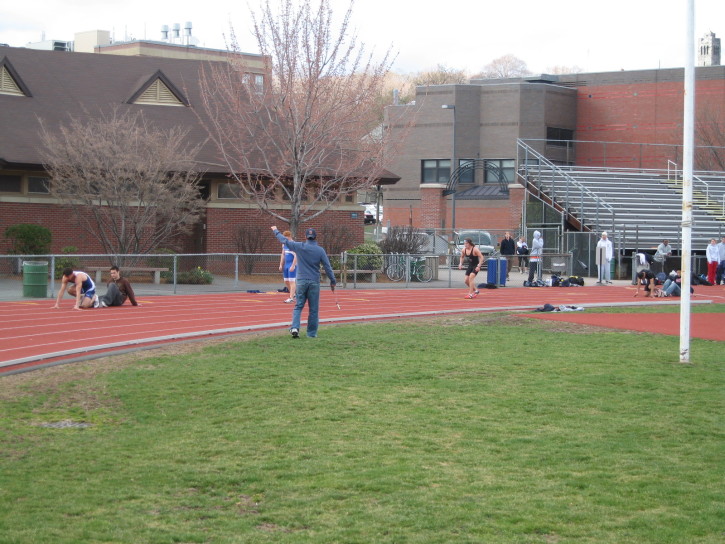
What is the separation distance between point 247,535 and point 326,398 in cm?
485

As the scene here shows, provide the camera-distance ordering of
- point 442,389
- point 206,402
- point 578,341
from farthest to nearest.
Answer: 1. point 578,341
2. point 442,389
3. point 206,402

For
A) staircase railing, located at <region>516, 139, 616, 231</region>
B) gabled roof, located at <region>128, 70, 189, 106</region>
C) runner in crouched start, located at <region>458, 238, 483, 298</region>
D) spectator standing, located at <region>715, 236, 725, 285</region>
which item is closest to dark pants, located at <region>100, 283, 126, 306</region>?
runner in crouched start, located at <region>458, 238, 483, 298</region>

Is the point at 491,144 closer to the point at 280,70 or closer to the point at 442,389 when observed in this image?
the point at 280,70

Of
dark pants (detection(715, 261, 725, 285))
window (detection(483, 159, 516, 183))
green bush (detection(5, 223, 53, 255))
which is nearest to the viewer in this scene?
green bush (detection(5, 223, 53, 255))

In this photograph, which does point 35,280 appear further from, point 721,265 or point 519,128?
point 519,128

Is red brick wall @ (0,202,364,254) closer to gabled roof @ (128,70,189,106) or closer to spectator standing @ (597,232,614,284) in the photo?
gabled roof @ (128,70,189,106)

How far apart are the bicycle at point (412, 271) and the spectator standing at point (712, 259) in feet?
32.9

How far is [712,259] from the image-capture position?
33844mm

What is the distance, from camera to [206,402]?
10.8 metres

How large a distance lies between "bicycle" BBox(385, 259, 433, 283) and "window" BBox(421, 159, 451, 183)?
98.2 feet

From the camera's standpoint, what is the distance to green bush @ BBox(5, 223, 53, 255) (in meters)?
30.9

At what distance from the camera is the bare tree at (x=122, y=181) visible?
29703 mm

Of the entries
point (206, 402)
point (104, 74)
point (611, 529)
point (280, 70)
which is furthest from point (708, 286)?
point (611, 529)

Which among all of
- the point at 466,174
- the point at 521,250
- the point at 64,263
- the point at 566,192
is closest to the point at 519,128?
the point at 466,174
